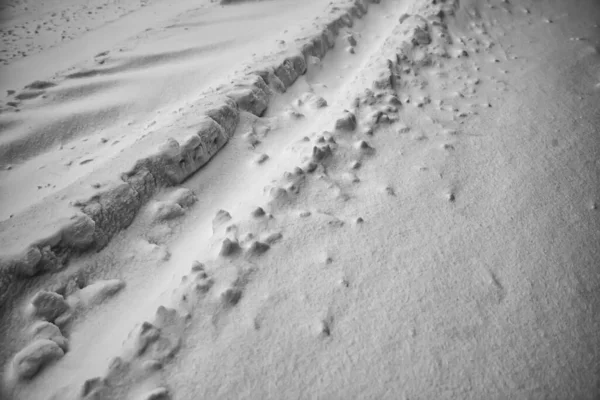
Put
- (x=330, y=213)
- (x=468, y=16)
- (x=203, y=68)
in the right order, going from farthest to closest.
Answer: (x=468, y=16), (x=203, y=68), (x=330, y=213)

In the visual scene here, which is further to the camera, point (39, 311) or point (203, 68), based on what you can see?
point (203, 68)

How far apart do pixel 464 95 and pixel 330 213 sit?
804 millimetres

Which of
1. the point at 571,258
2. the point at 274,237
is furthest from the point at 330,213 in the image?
the point at 571,258

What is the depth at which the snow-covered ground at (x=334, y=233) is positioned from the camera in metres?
0.65

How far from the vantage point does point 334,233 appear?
87cm

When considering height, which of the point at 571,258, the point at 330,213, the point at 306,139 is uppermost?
the point at 306,139

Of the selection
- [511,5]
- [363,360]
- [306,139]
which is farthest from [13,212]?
[511,5]

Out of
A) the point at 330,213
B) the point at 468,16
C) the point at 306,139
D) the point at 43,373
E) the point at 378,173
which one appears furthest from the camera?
the point at 468,16

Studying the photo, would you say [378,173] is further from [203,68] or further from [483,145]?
[203,68]

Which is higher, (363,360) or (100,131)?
(100,131)

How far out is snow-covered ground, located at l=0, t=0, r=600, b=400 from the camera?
65cm

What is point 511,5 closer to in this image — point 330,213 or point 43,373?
point 330,213

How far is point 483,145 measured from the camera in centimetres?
112

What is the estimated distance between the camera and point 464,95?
136cm
